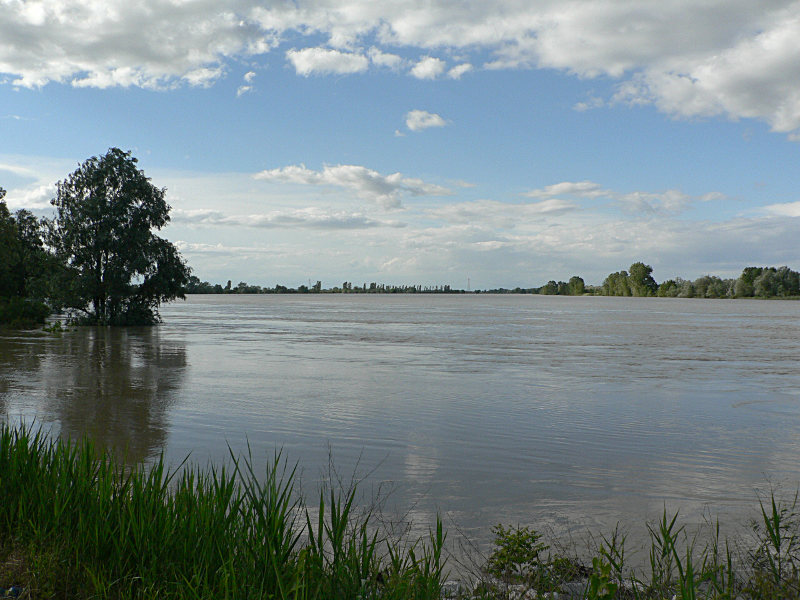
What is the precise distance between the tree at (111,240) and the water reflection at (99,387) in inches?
480

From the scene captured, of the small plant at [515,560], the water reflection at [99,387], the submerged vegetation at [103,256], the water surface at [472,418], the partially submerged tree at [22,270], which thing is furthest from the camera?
the submerged vegetation at [103,256]

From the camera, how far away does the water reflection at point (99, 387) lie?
1151 cm

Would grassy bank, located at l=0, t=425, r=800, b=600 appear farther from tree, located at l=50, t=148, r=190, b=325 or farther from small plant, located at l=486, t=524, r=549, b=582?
tree, located at l=50, t=148, r=190, b=325

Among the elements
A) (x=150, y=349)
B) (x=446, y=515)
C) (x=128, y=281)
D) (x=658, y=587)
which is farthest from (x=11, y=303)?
(x=658, y=587)

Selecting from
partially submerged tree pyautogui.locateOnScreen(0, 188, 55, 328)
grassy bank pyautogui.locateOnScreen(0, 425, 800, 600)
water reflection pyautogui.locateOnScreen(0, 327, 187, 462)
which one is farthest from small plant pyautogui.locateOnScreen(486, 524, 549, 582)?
partially submerged tree pyautogui.locateOnScreen(0, 188, 55, 328)

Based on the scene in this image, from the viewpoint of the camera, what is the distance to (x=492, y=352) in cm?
2761

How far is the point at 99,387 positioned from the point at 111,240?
28630mm

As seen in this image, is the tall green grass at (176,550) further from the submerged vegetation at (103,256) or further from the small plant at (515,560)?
the submerged vegetation at (103,256)

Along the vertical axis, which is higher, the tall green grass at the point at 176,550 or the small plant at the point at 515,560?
the tall green grass at the point at 176,550

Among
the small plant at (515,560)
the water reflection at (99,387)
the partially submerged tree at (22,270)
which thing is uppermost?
the partially submerged tree at (22,270)

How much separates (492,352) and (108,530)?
23.7 meters

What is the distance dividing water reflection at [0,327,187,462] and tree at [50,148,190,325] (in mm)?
12198

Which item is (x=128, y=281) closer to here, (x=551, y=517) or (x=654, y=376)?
(x=654, y=376)

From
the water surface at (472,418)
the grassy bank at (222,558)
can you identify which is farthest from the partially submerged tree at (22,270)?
the grassy bank at (222,558)
